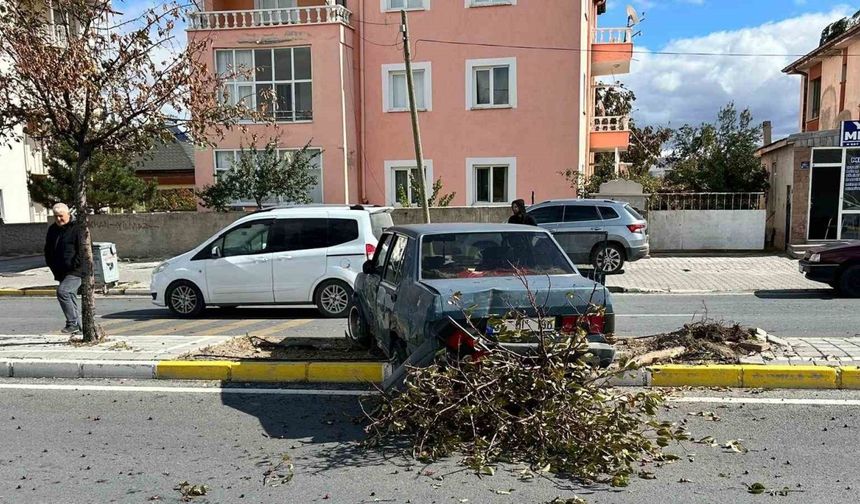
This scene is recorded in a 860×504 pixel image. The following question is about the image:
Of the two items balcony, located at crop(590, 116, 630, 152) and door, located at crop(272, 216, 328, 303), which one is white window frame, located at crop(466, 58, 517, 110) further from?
door, located at crop(272, 216, 328, 303)

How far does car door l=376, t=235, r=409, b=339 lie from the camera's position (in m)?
5.87

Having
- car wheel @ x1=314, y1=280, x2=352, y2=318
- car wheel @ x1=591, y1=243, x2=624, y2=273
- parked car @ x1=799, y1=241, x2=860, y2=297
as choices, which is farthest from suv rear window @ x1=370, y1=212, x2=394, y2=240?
parked car @ x1=799, y1=241, x2=860, y2=297

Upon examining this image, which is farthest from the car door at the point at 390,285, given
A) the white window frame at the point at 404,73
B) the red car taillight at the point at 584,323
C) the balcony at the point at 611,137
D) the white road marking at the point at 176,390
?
the balcony at the point at 611,137

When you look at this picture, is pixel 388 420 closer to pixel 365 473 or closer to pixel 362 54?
pixel 365 473

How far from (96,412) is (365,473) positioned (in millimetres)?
2815

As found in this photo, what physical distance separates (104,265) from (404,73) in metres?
11.7

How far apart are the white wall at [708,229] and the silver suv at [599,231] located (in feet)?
12.9

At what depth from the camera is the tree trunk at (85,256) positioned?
7340 mm

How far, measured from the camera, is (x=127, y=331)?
946cm

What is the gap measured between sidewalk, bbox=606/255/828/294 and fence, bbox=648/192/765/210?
1.59 meters

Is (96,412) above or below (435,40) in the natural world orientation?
below

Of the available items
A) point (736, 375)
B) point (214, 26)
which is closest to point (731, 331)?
point (736, 375)

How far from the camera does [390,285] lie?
20.1 ft

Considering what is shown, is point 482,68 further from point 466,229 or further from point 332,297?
point 466,229
